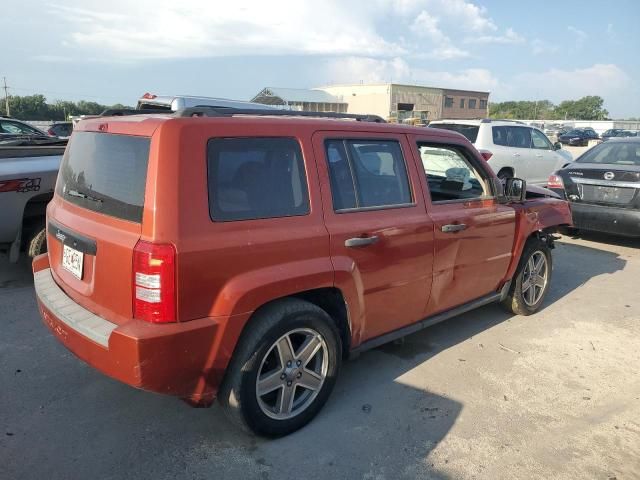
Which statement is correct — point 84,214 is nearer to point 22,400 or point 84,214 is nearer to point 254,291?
point 254,291

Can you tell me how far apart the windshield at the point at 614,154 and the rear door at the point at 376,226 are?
225 inches

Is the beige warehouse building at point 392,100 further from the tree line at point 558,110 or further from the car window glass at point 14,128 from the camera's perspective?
the car window glass at point 14,128

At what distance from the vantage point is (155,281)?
2.35 metres

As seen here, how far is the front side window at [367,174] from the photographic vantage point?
3057mm

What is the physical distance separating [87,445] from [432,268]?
7.98 feet

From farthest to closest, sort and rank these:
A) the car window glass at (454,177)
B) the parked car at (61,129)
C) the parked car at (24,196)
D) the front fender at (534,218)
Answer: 1. the parked car at (61,129)
2. the parked car at (24,196)
3. the front fender at (534,218)
4. the car window glass at (454,177)

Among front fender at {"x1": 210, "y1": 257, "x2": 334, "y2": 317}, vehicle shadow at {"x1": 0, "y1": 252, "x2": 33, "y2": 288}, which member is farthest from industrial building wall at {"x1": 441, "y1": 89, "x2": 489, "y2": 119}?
front fender at {"x1": 210, "y1": 257, "x2": 334, "y2": 317}

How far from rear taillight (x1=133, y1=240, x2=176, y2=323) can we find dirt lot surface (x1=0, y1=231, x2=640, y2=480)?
88cm

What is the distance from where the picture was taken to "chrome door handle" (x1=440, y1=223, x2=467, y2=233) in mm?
3623

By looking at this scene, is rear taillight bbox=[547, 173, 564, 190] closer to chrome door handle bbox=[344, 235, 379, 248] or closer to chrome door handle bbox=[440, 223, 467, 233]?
chrome door handle bbox=[440, 223, 467, 233]

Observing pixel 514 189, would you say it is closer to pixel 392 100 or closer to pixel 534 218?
pixel 534 218

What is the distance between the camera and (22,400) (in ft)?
10.6

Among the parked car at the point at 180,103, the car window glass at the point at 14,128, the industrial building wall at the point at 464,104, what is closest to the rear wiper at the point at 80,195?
the parked car at the point at 180,103

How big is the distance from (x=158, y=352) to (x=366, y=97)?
2906 inches
